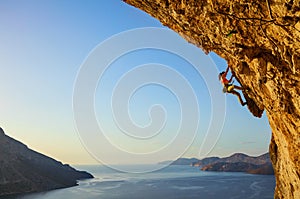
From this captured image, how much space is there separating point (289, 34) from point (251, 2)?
0.80 meters

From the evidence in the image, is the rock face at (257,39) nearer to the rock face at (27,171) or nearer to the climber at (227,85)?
the climber at (227,85)

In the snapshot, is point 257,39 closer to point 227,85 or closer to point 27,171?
point 227,85

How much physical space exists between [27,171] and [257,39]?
356 ft

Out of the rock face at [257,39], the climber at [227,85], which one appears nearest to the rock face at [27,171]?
the climber at [227,85]

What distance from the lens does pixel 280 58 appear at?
Result: 4.80 metres

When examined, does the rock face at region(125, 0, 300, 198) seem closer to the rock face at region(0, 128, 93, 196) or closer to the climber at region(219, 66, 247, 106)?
the climber at region(219, 66, 247, 106)

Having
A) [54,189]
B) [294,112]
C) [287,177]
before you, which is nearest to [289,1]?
[294,112]

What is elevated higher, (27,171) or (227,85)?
(27,171)

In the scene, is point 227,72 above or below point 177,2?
below

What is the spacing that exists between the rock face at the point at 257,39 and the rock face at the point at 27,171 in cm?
9373

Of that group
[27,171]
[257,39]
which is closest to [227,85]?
[257,39]

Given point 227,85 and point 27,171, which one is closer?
point 227,85

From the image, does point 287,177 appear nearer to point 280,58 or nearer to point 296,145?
point 296,145

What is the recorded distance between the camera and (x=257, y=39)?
4.86m
